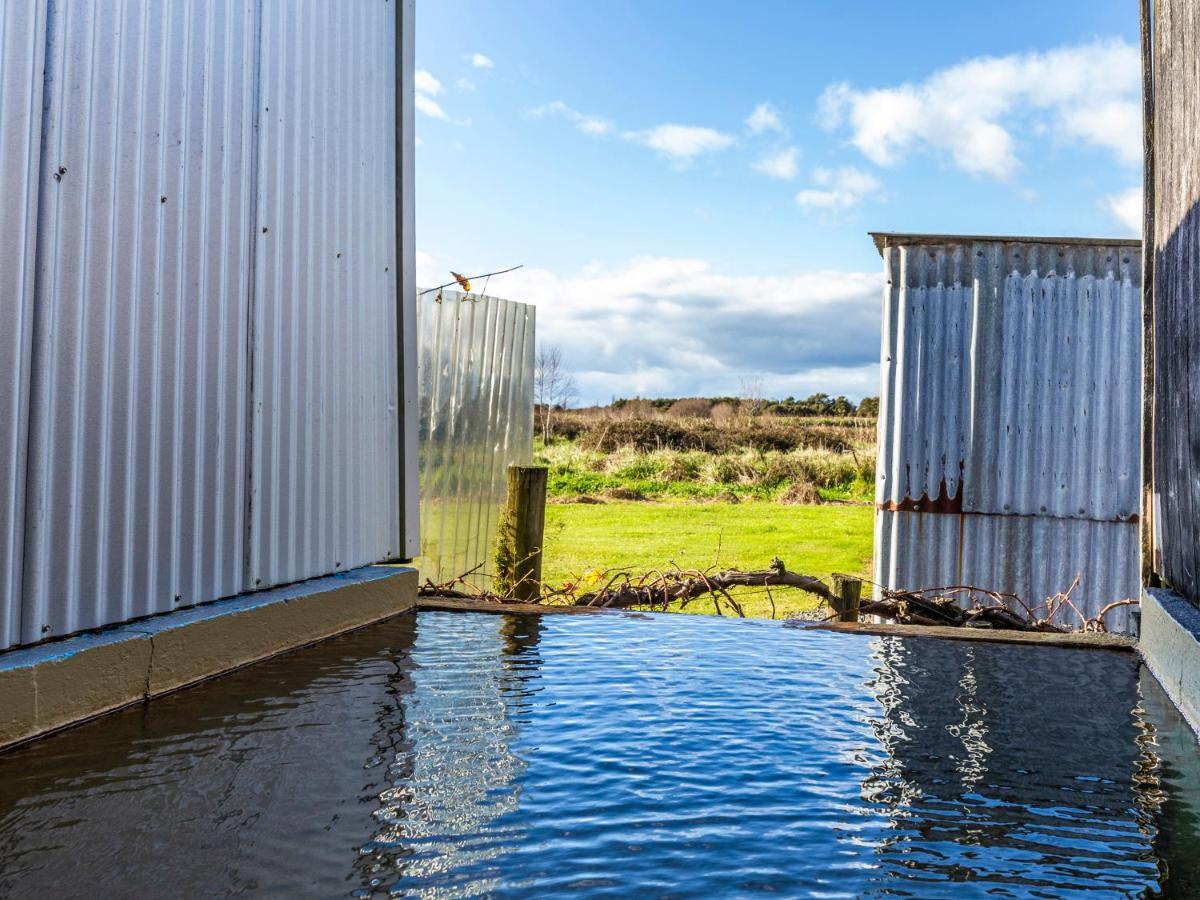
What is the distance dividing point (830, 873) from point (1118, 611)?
6.27 metres

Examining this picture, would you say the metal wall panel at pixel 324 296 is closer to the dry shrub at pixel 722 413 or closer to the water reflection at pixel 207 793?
the water reflection at pixel 207 793

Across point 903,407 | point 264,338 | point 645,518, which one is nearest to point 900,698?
point 264,338

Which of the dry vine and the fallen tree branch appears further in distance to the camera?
the fallen tree branch

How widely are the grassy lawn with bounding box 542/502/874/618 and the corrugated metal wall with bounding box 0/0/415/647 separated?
4967 millimetres

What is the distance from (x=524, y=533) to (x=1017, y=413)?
12.4 feet

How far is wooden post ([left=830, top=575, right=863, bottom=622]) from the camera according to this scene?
18.6 ft

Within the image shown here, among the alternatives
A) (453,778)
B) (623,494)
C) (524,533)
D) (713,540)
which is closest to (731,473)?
(623,494)

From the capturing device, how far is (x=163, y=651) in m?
3.43

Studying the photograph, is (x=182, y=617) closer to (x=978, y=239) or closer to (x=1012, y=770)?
(x=1012, y=770)

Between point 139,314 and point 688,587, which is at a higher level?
point 139,314

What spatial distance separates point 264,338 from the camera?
14.2 ft

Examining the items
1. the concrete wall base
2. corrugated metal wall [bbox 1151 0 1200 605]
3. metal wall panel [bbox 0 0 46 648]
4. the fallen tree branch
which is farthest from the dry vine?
metal wall panel [bbox 0 0 46 648]

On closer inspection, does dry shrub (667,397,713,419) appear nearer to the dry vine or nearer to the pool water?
Answer: the dry vine

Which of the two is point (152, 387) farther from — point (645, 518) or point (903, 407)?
point (645, 518)
